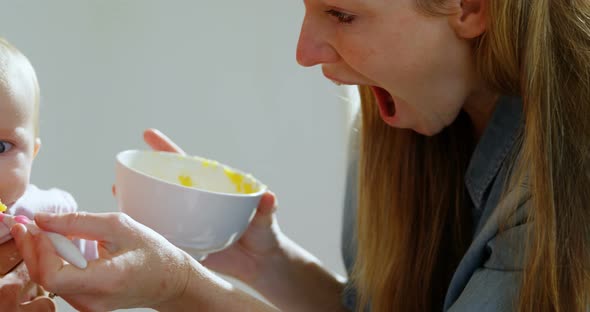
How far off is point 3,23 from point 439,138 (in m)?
0.80

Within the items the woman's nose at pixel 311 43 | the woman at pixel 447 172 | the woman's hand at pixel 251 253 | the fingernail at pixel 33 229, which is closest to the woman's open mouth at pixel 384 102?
the woman at pixel 447 172

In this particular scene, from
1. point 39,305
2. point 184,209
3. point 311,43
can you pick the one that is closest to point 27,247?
point 39,305

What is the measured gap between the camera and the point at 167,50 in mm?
1670

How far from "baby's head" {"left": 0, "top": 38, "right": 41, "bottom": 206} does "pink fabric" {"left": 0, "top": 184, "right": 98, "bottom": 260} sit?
0.01 meters

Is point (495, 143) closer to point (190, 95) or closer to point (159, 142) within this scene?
point (159, 142)

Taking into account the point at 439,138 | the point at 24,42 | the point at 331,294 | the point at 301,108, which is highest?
the point at 24,42

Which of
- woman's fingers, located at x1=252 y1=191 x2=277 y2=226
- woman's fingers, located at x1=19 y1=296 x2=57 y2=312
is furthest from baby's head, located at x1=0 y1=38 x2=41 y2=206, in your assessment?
woman's fingers, located at x1=252 y1=191 x2=277 y2=226

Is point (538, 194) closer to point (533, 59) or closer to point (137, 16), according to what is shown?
point (533, 59)

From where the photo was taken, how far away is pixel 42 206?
3.05 feet

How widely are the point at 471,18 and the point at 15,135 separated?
21.1 inches

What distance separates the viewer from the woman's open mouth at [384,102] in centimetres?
108

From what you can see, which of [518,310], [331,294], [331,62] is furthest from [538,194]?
[331,294]

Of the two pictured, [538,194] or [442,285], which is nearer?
[538,194]

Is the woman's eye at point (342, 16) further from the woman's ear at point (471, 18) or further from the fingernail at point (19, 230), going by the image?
the fingernail at point (19, 230)
